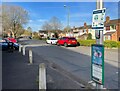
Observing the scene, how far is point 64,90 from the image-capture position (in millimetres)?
7316

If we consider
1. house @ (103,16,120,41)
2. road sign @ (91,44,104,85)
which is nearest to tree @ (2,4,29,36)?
house @ (103,16,120,41)

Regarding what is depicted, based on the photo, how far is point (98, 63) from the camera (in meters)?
6.56

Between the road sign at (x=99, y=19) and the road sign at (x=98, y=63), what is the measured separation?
1.91 ft

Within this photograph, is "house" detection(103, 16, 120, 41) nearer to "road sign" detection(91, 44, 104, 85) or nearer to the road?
Answer: the road

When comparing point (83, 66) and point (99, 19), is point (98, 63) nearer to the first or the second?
point (99, 19)

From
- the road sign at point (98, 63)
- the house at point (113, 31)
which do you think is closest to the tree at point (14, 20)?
the house at point (113, 31)

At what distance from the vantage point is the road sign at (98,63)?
21.1ft

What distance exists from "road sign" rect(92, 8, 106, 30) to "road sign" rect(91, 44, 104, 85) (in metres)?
0.58

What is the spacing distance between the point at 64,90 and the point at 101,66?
63.1 inches

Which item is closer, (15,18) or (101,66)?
(101,66)

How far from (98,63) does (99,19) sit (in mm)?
1311

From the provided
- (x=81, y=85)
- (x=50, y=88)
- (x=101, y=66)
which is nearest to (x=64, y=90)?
(x=50, y=88)

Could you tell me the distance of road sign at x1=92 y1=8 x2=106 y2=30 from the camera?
6.66 meters

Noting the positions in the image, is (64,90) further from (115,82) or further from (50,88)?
(115,82)
